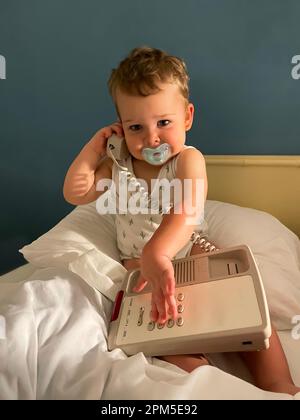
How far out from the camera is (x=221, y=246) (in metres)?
1.18

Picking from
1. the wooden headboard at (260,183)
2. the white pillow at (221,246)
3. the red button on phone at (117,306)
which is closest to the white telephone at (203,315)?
the red button on phone at (117,306)

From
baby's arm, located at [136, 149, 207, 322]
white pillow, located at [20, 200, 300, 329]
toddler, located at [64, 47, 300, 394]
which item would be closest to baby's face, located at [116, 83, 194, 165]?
toddler, located at [64, 47, 300, 394]

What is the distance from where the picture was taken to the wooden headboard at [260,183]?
1436 mm

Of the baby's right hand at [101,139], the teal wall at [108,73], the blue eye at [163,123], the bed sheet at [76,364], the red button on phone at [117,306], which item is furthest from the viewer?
the teal wall at [108,73]

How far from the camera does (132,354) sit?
78 cm

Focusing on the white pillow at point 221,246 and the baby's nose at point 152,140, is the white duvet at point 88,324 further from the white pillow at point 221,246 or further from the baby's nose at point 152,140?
the baby's nose at point 152,140

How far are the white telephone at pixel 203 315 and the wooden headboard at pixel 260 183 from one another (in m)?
0.58

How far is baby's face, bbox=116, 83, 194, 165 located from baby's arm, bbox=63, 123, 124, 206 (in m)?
0.08

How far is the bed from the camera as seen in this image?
642 millimetres

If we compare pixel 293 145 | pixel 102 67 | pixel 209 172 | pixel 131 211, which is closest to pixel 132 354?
pixel 131 211

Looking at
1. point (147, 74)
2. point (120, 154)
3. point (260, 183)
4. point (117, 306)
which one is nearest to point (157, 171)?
point (120, 154)

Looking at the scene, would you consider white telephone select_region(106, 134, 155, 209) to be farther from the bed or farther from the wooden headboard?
the wooden headboard
